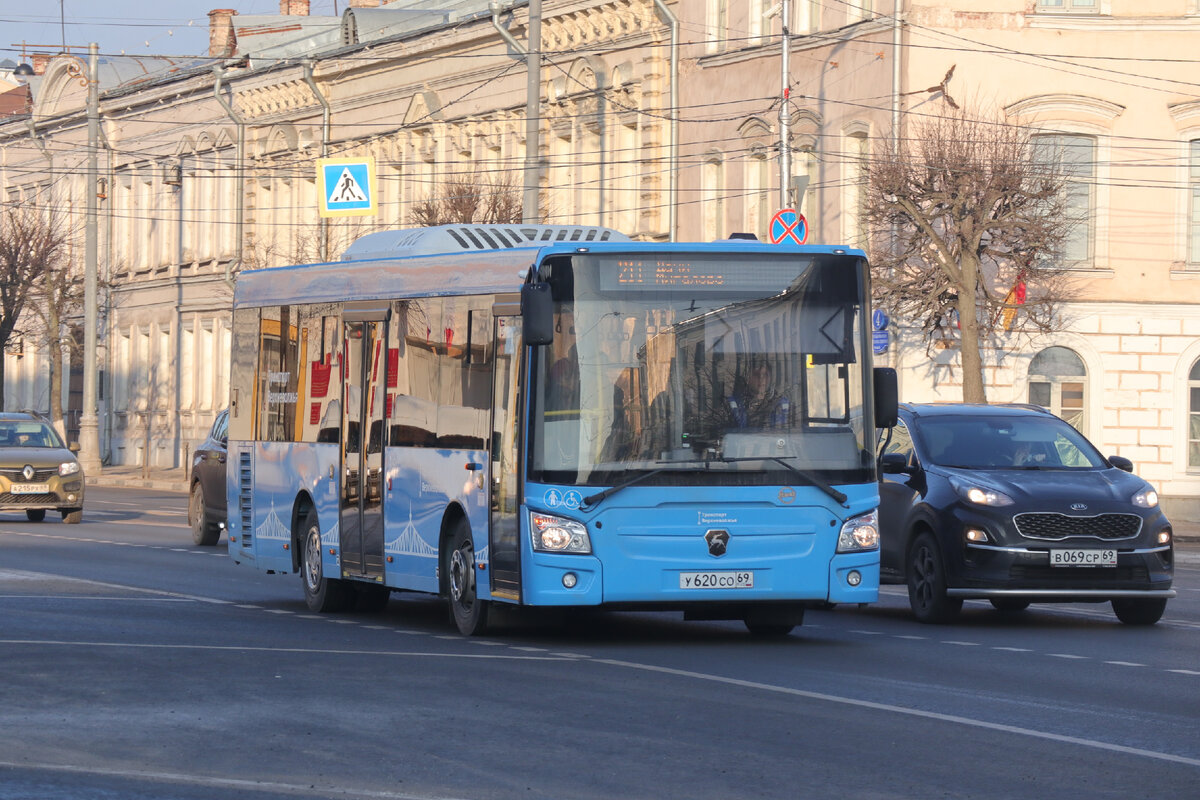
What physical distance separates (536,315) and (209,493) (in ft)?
49.5

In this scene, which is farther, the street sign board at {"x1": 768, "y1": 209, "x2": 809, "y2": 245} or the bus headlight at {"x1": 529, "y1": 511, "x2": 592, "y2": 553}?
the street sign board at {"x1": 768, "y1": 209, "x2": 809, "y2": 245}

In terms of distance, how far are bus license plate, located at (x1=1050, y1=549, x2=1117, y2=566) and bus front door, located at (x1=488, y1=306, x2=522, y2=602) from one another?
4.32 m

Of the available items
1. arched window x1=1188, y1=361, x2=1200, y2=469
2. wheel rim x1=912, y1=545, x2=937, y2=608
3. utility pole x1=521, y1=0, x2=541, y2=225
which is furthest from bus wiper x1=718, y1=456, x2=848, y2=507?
arched window x1=1188, y1=361, x2=1200, y2=469

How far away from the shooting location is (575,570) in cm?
1431

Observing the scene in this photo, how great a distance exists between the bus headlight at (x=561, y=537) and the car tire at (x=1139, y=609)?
4848 millimetres

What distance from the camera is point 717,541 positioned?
1448cm

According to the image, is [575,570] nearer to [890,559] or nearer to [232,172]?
[890,559]

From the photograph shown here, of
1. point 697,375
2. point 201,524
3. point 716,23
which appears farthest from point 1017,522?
point 716,23

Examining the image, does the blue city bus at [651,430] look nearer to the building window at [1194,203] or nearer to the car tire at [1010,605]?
the car tire at [1010,605]

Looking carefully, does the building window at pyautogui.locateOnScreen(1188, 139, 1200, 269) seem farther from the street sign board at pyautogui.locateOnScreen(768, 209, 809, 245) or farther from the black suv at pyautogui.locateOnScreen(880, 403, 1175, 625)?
the black suv at pyautogui.locateOnScreen(880, 403, 1175, 625)

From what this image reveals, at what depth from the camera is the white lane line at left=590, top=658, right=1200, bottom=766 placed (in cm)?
994

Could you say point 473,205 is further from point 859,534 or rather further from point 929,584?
point 859,534

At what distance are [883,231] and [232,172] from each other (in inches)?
1239

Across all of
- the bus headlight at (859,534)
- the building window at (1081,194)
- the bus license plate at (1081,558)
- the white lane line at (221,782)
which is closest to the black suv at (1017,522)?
the bus license plate at (1081,558)
